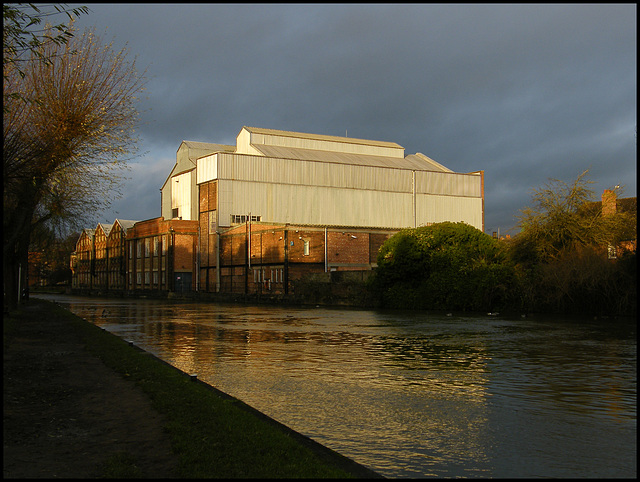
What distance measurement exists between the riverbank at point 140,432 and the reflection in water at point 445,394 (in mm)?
790

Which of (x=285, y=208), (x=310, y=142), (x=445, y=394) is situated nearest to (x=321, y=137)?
(x=310, y=142)

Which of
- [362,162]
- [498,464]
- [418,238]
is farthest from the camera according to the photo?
[362,162]

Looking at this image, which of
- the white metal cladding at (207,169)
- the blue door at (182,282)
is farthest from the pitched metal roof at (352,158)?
the blue door at (182,282)

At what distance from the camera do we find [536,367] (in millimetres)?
12930

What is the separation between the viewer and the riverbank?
5469 mm

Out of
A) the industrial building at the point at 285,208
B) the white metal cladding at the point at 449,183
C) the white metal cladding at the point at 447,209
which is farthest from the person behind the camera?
the white metal cladding at the point at 449,183

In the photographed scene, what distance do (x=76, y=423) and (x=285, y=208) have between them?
60554 millimetres

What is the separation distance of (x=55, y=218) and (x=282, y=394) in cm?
2029

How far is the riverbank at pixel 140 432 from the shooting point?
17.9 feet

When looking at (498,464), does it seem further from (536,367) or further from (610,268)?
(610,268)

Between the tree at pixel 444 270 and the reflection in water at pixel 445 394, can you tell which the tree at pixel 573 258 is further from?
the reflection in water at pixel 445 394

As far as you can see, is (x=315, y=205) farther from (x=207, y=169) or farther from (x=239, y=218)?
(x=207, y=169)

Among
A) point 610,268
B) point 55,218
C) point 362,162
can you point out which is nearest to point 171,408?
point 55,218

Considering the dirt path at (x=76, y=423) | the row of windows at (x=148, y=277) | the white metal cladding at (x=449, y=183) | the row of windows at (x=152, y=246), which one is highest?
the white metal cladding at (x=449, y=183)
